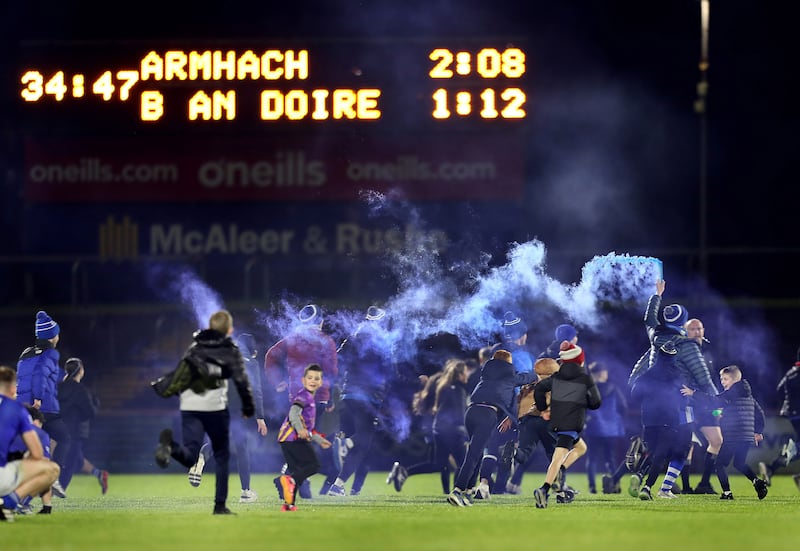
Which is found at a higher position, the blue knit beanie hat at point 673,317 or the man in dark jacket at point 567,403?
the blue knit beanie hat at point 673,317

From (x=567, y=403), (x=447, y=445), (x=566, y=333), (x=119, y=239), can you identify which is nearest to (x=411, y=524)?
(x=567, y=403)

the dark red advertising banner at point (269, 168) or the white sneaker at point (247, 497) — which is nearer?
the white sneaker at point (247, 497)

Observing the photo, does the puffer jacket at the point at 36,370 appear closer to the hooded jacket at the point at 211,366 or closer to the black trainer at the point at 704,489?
the hooded jacket at the point at 211,366

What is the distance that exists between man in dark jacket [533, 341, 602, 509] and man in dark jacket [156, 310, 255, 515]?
3.34 m

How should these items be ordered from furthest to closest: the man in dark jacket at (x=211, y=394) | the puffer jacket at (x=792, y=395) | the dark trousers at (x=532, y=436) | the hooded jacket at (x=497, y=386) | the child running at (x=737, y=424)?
the puffer jacket at (x=792, y=395) → the child running at (x=737, y=424) → the dark trousers at (x=532, y=436) → the hooded jacket at (x=497, y=386) → the man in dark jacket at (x=211, y=394)

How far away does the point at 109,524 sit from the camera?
568 inches

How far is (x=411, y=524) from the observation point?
1424 cm

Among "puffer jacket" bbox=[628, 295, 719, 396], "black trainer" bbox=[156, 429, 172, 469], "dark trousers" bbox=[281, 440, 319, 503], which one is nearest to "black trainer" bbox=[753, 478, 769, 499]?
"puffer jacket" bbox=[628, 295, 719, 396]

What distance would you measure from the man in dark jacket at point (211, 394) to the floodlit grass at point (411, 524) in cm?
61

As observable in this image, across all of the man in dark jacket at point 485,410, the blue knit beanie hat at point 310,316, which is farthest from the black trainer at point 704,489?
the blue knit beanie hat at point 310,316

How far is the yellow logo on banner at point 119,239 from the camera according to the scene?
95.2 ft

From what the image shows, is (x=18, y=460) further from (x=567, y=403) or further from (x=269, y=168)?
(x=269, y=168)

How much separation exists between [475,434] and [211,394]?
3.33m

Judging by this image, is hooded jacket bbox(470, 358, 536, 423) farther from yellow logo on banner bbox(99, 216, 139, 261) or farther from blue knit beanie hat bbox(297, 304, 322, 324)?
yellow logo on banner bbox(99, 216, 139, 261)
